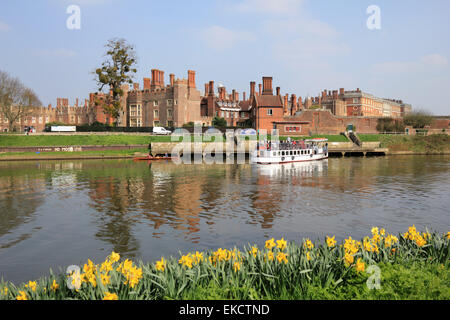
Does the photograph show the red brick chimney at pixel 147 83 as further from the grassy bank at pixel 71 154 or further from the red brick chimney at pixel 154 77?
the grassy bank at pixel 71 154

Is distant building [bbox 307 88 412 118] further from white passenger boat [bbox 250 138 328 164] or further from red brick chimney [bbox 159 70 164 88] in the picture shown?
white passenger boat [bbox 250 138 328 164]

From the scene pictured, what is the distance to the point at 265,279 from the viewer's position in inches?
368

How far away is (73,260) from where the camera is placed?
48.8 feet

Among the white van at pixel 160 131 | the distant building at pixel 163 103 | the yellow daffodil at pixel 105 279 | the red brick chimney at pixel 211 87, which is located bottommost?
the yellow daffodil at pixel 105 279

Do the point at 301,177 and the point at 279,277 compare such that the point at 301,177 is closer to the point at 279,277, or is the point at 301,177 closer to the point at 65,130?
the point at 279,277

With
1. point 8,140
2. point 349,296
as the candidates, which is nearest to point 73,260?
point 349,296

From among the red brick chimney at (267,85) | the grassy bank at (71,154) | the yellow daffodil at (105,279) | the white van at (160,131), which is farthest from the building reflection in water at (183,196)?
the red brick chimney at (267,85)

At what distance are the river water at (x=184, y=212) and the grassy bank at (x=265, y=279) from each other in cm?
573

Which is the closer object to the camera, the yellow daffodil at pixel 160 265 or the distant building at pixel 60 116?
the yellow daffodil at pixel 160 265

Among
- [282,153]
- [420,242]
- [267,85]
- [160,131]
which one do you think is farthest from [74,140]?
[420,242]

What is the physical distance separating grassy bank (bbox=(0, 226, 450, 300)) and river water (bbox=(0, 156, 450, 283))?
226 inches

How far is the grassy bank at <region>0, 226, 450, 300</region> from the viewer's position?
327 inches

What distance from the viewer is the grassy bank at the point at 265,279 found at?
27.2 feet

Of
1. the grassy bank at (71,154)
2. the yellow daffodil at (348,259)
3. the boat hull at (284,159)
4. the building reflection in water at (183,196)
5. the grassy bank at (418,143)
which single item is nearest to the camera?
the yellow daffodil at (348,259)
